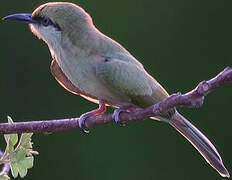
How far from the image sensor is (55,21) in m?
2.64

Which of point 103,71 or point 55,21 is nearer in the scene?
point 103,71

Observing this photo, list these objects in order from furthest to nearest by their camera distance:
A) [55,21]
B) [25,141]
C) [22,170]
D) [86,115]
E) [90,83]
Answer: [55,21] → [90,83] → [86,115] → [25,141] → [22,170]

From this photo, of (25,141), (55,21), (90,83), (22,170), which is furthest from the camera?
(55,21)

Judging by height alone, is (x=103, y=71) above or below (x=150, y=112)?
below

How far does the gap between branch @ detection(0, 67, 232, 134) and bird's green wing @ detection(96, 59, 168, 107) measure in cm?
28

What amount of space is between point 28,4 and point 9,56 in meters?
0.51

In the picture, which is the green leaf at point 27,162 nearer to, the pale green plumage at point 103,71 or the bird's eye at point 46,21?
the pale green plumage at point 103,71

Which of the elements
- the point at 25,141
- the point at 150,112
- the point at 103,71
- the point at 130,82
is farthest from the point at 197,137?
the point at 25,141

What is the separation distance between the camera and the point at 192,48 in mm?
5059

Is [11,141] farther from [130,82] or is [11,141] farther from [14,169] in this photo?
[130,82]

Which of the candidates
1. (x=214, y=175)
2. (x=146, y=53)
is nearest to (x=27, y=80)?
(x=146, y=53)

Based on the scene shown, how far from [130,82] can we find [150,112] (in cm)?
66

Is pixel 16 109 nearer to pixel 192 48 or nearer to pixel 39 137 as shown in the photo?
pixel 39 137

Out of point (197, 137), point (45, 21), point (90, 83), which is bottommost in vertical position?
point (197, 137)
